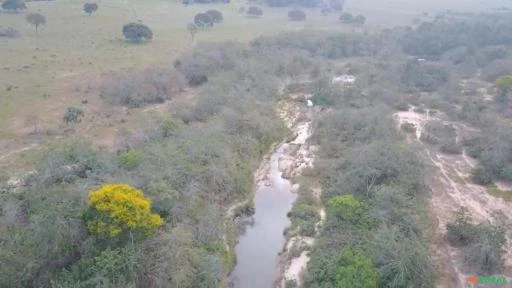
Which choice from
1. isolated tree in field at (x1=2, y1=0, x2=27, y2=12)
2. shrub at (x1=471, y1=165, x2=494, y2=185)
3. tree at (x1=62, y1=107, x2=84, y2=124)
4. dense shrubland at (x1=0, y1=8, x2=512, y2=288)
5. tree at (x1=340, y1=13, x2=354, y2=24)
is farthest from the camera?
tree at (x1=340, y1=13, x2=354, y2=24)

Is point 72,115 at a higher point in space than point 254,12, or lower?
lower

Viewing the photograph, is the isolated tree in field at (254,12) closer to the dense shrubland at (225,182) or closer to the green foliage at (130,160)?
the dense shrubland at (225,182)

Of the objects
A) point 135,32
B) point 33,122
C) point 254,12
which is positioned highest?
point 254,12

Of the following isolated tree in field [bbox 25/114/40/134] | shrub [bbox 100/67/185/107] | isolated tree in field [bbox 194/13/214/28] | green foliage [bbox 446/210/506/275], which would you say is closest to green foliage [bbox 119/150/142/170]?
isolated tree in field [bbox 25/114/40/134]

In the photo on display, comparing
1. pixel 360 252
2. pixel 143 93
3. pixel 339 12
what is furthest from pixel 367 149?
pixel 339 12

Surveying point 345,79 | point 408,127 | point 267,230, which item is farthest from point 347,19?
point 267,230

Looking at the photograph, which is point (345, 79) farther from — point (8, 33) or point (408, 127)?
point (8, 33)

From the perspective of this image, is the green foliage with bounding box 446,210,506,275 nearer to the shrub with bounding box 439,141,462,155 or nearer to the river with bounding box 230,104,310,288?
the river with bounding box 230,104,310,288
